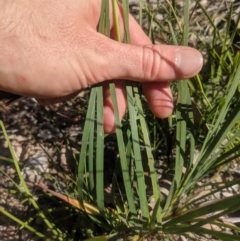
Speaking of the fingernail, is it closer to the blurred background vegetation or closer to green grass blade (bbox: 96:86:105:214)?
the blurred background vegetation

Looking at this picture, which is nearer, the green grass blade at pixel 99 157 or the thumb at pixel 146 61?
the green grass blade at pixel 99 157

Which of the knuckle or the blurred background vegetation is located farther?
the knuckle

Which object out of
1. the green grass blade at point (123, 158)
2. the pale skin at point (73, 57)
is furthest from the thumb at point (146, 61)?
the green grass blade at point (123, 158)

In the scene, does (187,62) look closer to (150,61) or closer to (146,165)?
(150,61)

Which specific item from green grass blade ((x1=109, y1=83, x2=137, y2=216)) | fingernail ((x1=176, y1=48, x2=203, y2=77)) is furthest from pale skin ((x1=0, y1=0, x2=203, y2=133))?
green grass blade ((x1=109, y1=83, x2=137, y2=216))

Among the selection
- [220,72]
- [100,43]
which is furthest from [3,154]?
[220,72]

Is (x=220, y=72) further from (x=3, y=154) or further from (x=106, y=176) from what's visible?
(x=3, y=154)

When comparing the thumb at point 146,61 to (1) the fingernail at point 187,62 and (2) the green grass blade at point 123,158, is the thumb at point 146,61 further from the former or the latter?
(2) the green grass blade at point 123,158

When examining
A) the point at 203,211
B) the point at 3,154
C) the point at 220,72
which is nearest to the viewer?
the point at 203,211
